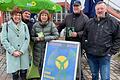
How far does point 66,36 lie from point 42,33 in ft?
1.81

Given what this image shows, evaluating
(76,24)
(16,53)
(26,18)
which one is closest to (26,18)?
(26,18)

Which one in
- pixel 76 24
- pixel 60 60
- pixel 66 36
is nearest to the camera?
pixel 60 60

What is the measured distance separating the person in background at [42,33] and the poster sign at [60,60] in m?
0.26

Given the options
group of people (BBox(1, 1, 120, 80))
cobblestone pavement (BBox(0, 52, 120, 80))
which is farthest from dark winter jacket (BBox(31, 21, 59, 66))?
cobblestone pavement (BBox(0, 52, 120, 80))

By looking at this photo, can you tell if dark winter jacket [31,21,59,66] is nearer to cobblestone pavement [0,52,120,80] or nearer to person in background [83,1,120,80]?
person in background [83,1,120,80]

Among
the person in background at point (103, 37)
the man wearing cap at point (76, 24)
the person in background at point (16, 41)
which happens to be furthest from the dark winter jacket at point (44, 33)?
the person in background at point (103, 37)

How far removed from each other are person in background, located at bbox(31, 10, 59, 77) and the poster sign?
0.85ft

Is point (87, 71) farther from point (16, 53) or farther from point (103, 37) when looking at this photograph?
point (103, 37)

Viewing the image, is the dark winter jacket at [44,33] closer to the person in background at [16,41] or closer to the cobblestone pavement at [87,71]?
the person in background at [16,41]

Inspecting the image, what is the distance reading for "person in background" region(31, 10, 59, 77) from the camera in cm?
614

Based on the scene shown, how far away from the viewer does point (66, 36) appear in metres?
6.42

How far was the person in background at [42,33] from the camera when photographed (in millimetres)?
6141

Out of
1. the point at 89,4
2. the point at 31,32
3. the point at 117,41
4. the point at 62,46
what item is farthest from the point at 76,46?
the point at 89,4

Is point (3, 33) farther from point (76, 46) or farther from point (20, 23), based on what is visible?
point (76, 46)
